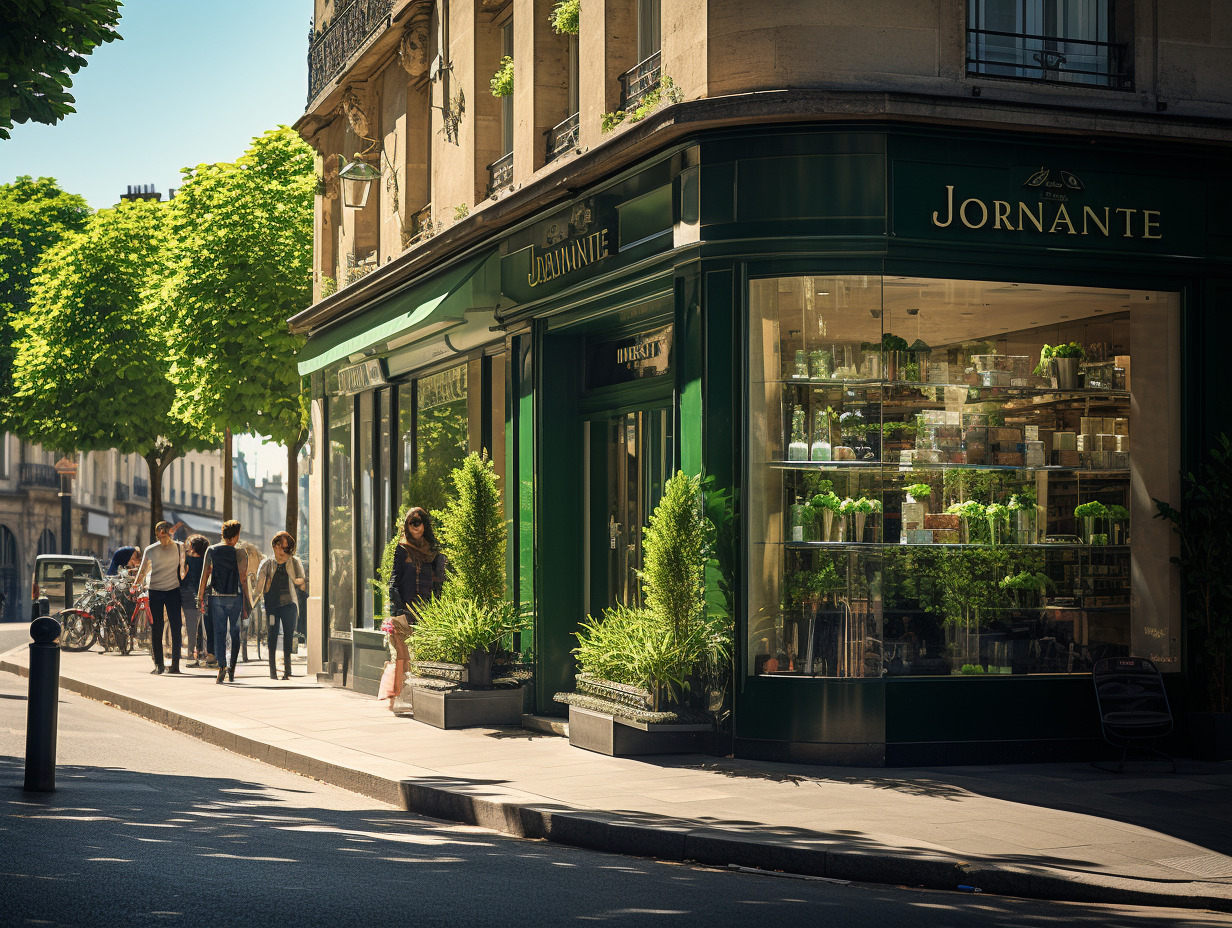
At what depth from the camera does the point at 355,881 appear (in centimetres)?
653

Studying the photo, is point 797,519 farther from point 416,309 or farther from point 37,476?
point 37,476

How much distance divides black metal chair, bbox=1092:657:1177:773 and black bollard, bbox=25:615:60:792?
679 cm

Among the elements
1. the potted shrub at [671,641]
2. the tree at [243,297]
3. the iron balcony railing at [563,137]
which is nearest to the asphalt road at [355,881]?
the potted shrub at [671,641]

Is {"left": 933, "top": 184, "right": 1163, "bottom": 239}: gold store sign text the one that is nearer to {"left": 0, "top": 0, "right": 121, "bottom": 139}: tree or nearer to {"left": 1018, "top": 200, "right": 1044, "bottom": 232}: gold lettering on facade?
{"left": 1018, "top": 200, "right": 1044, "bottom": 232}: gold lettering on facade

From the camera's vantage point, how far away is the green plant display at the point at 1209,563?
34.9ft

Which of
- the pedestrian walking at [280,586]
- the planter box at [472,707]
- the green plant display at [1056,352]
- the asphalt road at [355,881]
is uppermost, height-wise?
the green plant display at [1056,352]

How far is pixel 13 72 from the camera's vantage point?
36.9ft

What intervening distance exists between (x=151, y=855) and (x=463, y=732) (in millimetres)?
5258

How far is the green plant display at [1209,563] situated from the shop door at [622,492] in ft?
12.7

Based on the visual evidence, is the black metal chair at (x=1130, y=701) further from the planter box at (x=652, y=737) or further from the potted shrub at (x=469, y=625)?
the potted shrub at (x=469, y=625)

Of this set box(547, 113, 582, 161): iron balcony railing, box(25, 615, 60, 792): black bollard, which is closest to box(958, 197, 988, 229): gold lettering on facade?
box(547, 113, 582, 161): iron balcony railing

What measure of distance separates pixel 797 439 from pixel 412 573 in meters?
4.82

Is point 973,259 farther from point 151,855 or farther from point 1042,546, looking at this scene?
point 151,855

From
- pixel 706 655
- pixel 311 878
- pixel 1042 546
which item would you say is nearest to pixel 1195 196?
pixel 1042 546
